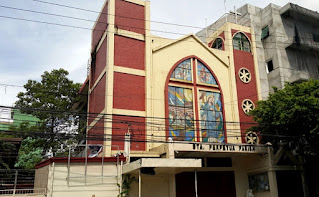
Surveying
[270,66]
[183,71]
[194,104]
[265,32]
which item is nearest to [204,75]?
[183,71]

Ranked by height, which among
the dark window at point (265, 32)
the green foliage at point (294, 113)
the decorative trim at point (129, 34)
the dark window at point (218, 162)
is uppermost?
the dark window at point (265, 32)

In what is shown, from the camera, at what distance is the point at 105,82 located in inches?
1006

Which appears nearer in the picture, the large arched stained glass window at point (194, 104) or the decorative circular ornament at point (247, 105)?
the large arched stained glass window at point (194, 104)

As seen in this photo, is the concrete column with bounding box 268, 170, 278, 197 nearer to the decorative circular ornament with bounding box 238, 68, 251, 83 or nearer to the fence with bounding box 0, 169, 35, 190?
the decorative circular ornament with bounding box 238, 68, 251, 83

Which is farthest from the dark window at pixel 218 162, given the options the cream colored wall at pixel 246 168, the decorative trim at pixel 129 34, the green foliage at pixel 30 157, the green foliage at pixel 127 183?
the green foliage at pixel 30 157

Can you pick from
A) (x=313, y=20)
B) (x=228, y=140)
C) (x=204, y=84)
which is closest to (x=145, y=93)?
(x=204, y=84)

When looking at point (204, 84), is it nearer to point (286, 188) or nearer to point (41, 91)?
point (286, 188)

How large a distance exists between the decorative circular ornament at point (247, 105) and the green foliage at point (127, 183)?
13299 mm

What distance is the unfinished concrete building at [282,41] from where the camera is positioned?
31.1 metres

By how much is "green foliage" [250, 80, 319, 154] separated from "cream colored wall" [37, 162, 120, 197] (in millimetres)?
11439

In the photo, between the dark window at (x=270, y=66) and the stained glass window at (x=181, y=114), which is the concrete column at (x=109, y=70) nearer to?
the stained glass window at (x=181, y=114)

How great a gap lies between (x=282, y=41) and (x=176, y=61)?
38.8ft

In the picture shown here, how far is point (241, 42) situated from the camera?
105 ft

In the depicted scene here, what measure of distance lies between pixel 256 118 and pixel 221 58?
749 centimetres
